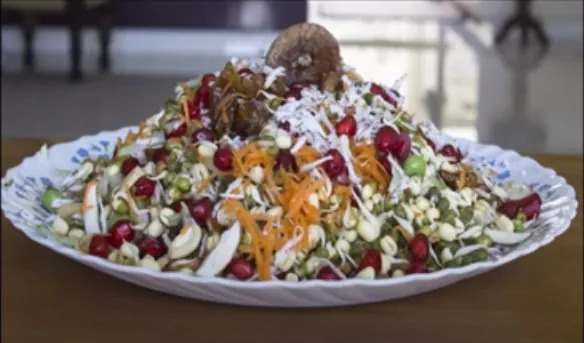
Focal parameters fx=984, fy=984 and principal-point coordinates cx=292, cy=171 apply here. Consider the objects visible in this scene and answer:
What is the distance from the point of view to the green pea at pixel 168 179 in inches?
27.9

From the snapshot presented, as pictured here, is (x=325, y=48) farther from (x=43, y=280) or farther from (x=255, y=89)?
(x=43, y=280)

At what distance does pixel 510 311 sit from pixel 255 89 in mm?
252

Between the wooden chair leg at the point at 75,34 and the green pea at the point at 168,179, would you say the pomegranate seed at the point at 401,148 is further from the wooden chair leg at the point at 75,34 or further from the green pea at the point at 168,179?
the wooden chair leg at the point at 75,34

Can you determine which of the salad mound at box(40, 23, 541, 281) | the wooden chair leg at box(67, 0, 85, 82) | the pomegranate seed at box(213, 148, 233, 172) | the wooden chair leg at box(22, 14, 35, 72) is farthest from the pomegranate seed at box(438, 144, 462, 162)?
the wooden chair leg at box(22, 14, 35, 72)

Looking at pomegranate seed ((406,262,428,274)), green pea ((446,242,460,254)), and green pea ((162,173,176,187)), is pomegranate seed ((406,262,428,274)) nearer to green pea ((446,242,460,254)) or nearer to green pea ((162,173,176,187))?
green pea ((446,242,460,254))

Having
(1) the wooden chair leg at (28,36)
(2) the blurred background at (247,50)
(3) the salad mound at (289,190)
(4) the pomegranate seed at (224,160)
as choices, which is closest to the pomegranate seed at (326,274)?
(3) the salad mound at (289,190)

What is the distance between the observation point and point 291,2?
3947 millimetres

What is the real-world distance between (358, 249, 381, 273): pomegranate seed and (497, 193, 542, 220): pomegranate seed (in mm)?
170

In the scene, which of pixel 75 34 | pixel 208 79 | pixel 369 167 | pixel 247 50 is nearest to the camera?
pixel 369 167

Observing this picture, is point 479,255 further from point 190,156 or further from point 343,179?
point 190,156

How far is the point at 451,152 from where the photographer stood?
82cm

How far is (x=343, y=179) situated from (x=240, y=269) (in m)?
0.11

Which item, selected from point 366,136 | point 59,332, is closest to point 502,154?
point 366,136

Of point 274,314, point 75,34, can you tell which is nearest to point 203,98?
point 274,314
